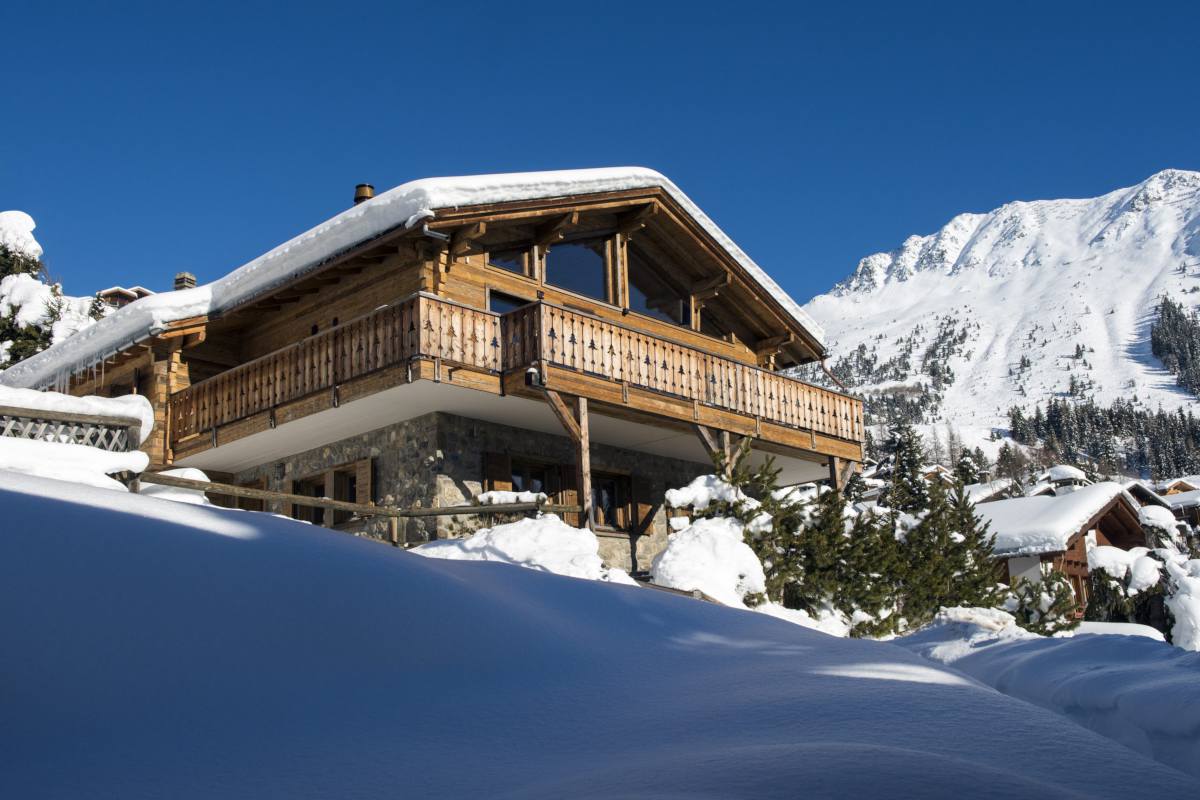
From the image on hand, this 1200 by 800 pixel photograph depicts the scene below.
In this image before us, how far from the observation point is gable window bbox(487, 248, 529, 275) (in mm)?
16438

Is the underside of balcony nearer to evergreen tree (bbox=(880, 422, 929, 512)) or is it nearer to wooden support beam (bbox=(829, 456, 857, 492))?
wooden support beam (bbox=(829, 456, 857, 492))

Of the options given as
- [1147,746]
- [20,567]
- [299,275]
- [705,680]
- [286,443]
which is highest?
[299,275]

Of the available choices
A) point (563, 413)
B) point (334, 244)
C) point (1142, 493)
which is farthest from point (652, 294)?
point (1142, 493)

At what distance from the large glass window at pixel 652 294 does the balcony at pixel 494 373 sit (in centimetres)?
226

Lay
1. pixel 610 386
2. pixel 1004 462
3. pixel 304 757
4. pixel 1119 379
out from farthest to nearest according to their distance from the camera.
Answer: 1. pixel 1119 379
2. pixel 1004 462
3. pixel 610 386
4. pixel 304 757

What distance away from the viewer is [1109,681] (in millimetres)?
5645

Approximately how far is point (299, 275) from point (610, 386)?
4831 mm

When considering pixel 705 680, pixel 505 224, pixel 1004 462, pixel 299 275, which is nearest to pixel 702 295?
pixel 505 224

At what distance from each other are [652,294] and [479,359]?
5808 millimetres

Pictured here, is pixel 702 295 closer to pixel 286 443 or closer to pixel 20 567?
pixel 286 443

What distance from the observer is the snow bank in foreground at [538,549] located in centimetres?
1165

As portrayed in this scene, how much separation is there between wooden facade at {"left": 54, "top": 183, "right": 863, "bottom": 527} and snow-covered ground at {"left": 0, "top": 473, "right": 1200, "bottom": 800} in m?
8.11

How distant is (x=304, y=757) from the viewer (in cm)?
366

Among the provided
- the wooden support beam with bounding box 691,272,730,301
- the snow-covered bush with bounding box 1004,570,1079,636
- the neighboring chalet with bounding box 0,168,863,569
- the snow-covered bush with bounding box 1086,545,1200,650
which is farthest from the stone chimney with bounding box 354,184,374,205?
the snow-covered bush with bounding box 1086,545,1200,650
